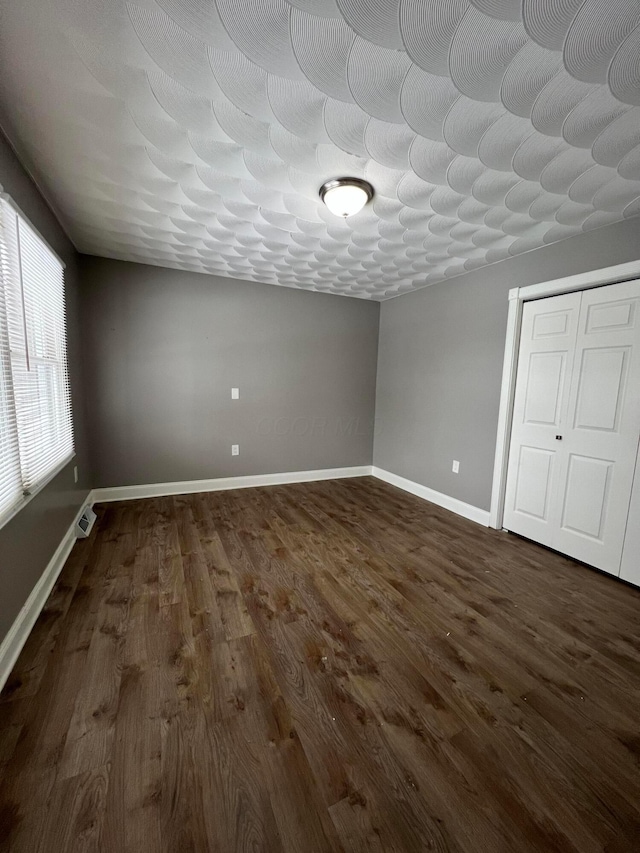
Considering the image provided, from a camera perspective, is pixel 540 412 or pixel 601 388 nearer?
pixel 601 388

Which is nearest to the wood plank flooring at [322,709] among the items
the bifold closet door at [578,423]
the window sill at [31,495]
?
the bifold closet door at [578,423]

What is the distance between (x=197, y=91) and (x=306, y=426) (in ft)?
11.0

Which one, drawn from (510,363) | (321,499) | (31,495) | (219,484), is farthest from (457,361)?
(31,495)

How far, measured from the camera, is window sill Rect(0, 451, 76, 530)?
1.50m

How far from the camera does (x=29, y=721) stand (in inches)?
48.9

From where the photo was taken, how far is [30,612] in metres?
1.72

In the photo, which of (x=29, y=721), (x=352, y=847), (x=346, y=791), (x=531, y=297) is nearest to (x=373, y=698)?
(x=346, y=791)

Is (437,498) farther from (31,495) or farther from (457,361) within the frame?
(31,495)

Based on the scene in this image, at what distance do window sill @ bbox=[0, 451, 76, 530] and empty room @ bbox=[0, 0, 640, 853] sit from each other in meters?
0.02

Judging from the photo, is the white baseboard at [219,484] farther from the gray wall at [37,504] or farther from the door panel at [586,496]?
the door panel at [586,496]

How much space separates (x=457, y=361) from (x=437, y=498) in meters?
1.51

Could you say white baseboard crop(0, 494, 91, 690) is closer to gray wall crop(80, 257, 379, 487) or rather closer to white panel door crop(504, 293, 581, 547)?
gray wall crop(80, 257, 379, 487)

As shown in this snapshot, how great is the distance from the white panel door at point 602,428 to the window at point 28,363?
11.7ft

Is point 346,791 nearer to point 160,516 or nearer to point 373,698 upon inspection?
point 373,698
